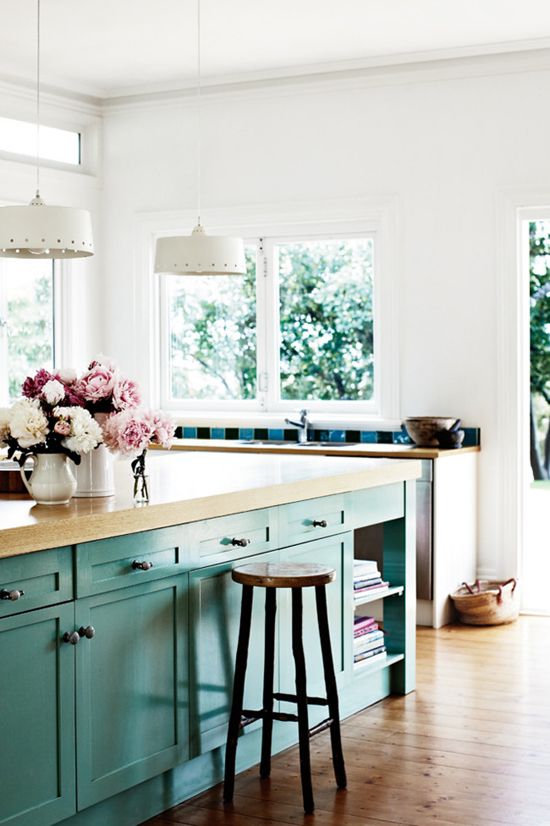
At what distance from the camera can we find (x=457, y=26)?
6.09m

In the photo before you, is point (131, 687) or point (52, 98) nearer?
point (131, 687)

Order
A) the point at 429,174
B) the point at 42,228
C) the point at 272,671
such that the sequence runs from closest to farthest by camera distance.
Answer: the point at 272,671, the point at 42,228, the point at 429,174

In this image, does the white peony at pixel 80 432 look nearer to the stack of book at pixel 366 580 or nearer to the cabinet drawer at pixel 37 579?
the cabinet drawer at pixel 37 579

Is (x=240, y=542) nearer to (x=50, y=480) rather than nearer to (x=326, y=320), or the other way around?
(x=50, y=480)

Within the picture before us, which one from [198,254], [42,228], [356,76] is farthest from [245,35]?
[42,228]

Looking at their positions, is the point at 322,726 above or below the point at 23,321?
below

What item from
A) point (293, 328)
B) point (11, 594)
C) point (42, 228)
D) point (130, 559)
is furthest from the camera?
point (293, 328)

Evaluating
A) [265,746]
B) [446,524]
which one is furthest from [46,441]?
[446,524]

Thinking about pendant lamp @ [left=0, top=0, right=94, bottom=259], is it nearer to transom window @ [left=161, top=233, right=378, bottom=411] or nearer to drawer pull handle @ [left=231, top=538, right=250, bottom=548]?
drawer pull handle @ [left=231, top=538, right=250, bottom=548]

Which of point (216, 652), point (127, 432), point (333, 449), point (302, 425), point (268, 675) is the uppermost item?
point (127, 432)

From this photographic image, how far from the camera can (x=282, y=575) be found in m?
3.60

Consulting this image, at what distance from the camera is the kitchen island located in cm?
293

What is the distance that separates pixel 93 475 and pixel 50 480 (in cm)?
22

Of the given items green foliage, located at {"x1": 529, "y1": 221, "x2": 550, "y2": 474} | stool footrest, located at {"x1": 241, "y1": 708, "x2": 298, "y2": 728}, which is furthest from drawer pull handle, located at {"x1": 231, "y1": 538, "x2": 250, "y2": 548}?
green foliage, located at {"x1": 529, "y1": 221, "x2": 550, "y2": 474}
